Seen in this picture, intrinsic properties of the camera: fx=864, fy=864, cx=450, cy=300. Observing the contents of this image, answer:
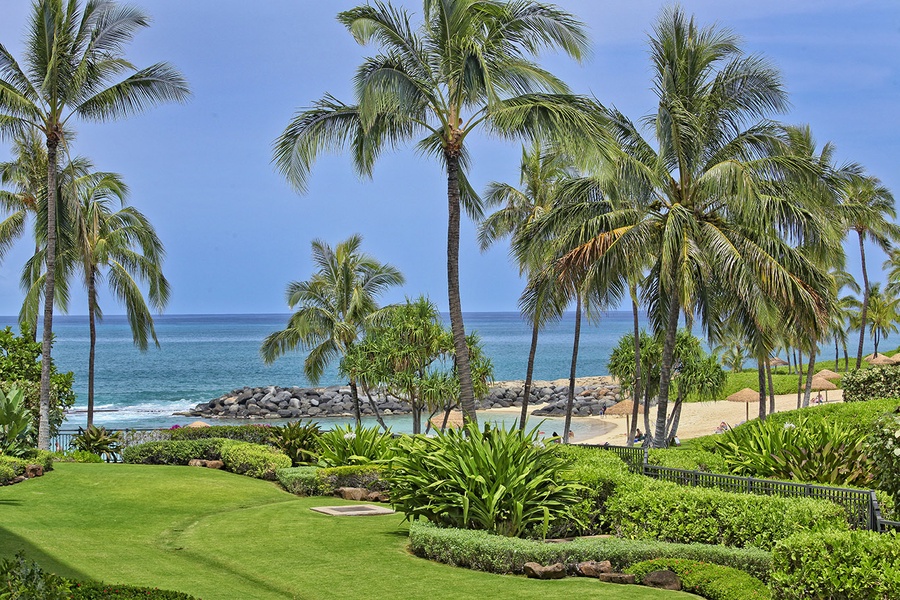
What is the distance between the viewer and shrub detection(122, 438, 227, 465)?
2211 cm

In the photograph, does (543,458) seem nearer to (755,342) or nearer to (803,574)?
(803,574)

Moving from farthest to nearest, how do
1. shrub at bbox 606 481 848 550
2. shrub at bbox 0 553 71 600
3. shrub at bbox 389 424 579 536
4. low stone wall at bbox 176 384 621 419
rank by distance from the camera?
low stone wall at bbox 176 384 621 419 → shrub at bbox 389 424 579 536 → shrub at bbox 606 481 848 550 → shrub at bbox 0 553 71 600

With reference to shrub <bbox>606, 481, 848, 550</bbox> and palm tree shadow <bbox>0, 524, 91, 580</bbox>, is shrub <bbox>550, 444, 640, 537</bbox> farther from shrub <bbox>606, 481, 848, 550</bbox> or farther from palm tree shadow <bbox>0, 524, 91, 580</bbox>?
palm tree shadow <bbox>0, 524, 91, 580</bbox>

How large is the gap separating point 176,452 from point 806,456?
601 inches

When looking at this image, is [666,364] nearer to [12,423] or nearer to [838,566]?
[838,566]

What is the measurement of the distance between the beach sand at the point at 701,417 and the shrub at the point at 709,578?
33.4 m

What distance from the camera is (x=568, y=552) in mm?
10359

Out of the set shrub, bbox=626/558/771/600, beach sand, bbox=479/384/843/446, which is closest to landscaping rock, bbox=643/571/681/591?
shrub, bbox=626/558/771/600

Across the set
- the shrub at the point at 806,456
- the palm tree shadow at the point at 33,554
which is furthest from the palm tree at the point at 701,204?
the palm tree shadow at the point at 33,554

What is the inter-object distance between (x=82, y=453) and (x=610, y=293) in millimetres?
14063

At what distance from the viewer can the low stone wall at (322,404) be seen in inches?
2468

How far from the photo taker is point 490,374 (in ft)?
102

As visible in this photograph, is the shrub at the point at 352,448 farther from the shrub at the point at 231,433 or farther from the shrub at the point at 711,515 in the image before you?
the shrub at the point at 711,515

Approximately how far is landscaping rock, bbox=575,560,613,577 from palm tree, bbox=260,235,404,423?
2278 cm
